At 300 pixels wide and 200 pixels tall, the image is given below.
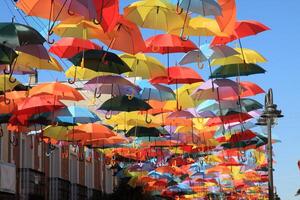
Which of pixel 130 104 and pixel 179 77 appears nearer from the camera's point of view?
pixel 179 77

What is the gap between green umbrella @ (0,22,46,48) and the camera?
1179 centimetres

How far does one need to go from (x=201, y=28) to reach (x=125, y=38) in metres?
1.37

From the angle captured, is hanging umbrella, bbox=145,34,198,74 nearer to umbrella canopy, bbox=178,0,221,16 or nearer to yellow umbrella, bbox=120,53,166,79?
yellow umbrella, bbox=120,53,166,79

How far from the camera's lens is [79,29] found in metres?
12.3

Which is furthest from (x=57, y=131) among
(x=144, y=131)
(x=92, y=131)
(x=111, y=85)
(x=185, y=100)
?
(x=111, y=85)

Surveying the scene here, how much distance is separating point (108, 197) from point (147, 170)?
267 inches

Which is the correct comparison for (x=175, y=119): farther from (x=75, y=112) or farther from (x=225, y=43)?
(x=225, y=43)

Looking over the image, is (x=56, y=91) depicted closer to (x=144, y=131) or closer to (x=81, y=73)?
(x=81, y=73)

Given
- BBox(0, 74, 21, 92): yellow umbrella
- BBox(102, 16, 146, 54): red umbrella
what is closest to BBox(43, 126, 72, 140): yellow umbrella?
BBox(0, 74, 21, 92): yellow umbrella

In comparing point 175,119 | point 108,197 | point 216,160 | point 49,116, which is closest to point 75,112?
point 49,116

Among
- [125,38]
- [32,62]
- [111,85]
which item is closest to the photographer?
[125,38]

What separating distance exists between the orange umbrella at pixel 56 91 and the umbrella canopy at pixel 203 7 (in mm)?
4765

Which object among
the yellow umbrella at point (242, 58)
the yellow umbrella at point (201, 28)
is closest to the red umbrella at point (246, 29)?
the yellow umbrella at point (201, 28)

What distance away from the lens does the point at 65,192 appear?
110 feet
